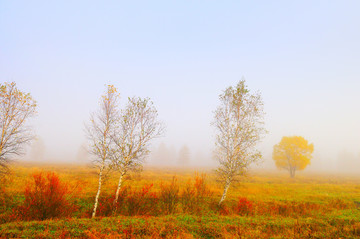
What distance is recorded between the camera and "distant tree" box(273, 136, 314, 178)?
135ft

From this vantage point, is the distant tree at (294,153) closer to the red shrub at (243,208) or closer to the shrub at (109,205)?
the red shrub at (243,208)

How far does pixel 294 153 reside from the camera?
138ft

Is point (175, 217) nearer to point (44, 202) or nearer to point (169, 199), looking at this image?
point (169, 199)

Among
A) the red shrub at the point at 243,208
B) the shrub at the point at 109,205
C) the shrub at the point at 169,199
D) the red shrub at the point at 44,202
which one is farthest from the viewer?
the red shrub at the point at 243,208

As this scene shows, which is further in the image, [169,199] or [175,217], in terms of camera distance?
[169,199]

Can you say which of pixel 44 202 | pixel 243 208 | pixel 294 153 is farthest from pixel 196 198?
pixel 294 153

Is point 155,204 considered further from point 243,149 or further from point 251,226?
point 243,149

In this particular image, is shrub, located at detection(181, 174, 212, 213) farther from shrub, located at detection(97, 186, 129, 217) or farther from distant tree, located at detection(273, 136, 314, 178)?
distant tree, located at detection(273, 136, 314, 178)

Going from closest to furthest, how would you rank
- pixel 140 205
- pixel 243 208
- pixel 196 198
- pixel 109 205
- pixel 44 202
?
1. pixel 44 202
2. pixel 109 205
3. pixel 140 205
4. pixel 243 208
5. pixel 196 198

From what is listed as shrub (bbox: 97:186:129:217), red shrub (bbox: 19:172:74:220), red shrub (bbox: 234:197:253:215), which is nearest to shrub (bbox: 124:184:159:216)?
shrub (bbox: 97:186:129:217)

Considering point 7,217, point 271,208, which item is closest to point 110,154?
point 7,217

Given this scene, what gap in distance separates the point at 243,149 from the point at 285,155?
35.4 m

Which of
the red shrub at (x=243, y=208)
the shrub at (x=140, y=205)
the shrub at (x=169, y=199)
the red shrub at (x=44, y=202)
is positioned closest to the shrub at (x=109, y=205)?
the shrub at (x=140, y=205)

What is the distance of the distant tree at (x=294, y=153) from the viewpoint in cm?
4125
